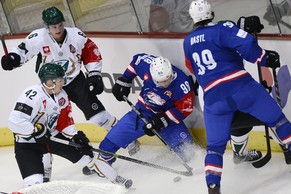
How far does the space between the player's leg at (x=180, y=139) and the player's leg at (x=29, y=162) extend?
0.89 m

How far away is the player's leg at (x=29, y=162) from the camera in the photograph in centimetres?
436

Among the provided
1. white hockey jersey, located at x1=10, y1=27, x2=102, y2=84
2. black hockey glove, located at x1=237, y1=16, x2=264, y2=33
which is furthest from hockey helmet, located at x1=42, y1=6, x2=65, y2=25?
black hockey glove, located at x1=237, y1=16, x2=264, y2=33

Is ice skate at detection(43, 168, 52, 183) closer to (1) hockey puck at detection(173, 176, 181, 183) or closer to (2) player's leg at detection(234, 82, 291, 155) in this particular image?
(1) hockey puck at detection(173, 176, 181, 183)

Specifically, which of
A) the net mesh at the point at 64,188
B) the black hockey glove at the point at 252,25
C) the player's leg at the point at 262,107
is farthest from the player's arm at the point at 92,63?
the net mesh at the point at 64,188

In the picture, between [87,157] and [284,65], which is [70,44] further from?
[284,65]

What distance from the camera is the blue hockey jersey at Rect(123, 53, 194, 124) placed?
15.6 feet

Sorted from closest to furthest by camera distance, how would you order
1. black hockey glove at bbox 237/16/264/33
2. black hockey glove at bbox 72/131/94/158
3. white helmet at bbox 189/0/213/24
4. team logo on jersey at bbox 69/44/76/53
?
white helmet at bbox 189/0/213/24
black hockey glove at bbox 237/16/264/33
black hockey glove at bbox 72/131/94/158
team logo on jersey at bbox 69/44/76/53

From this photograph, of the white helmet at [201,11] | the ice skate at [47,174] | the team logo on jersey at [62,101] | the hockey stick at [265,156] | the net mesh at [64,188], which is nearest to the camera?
the net mesh at [64,188]

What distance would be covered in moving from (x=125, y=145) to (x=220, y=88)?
113 centimetres

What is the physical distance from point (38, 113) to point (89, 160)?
46 centimetres

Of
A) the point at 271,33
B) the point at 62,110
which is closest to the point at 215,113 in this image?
the point at 271,33

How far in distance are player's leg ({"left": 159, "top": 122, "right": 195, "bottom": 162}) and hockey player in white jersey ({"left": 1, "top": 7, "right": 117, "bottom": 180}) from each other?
507 mm

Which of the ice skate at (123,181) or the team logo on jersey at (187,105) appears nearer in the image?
the ice skate at (123,181)

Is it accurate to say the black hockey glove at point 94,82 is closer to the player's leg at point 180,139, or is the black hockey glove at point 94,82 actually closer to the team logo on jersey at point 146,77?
the team logo on jersey at point 146,77
